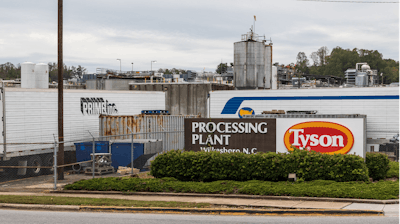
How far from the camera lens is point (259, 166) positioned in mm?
15453

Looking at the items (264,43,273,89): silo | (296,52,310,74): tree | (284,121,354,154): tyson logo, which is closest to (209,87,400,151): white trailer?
(264,43,273,89): silo

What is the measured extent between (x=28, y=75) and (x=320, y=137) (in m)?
19.3

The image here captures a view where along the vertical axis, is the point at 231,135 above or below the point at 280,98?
below

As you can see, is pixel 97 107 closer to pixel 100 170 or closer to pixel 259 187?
pixel 100 170

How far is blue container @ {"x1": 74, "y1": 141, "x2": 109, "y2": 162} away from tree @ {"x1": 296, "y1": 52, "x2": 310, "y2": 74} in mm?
146105

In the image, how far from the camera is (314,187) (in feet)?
45.3

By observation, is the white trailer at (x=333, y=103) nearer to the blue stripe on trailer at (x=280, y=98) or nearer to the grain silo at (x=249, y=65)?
the blue stripe on trailer at (x=280, y=98)

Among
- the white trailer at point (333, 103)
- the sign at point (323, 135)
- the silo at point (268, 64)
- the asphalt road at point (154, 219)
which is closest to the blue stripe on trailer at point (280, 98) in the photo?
the white trailer at point (333, 103)

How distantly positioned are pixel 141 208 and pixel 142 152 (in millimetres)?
9458

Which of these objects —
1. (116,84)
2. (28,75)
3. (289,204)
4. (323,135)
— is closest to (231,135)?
(323,135)

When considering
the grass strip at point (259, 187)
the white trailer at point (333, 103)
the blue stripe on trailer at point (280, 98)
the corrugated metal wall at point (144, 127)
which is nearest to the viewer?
the grass strip at point (259, 187)

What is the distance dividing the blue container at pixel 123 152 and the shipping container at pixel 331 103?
15839mm

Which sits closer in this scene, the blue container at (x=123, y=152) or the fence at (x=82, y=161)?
the fence at (x=82, y=161)

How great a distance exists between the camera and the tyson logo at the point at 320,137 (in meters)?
16.4
